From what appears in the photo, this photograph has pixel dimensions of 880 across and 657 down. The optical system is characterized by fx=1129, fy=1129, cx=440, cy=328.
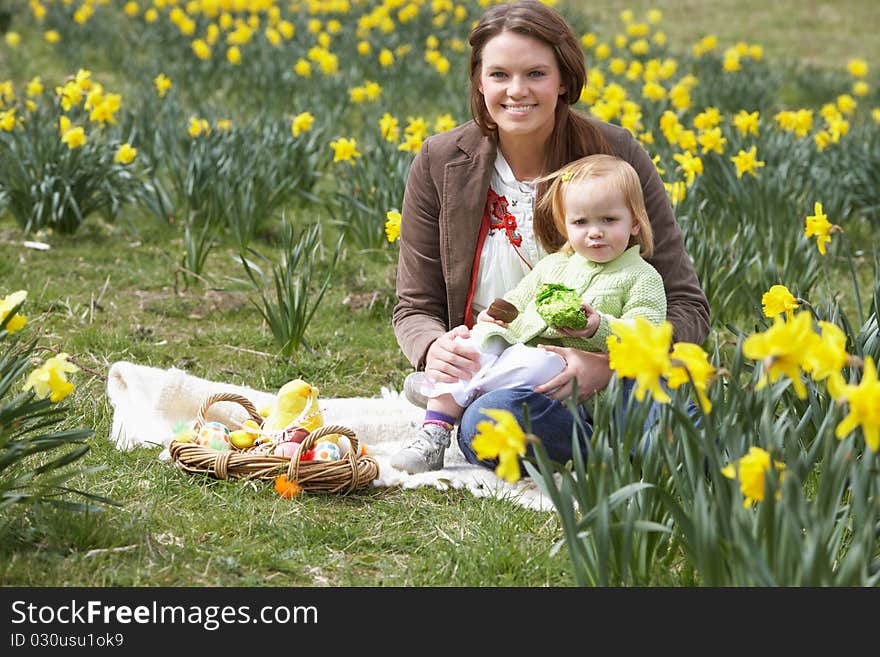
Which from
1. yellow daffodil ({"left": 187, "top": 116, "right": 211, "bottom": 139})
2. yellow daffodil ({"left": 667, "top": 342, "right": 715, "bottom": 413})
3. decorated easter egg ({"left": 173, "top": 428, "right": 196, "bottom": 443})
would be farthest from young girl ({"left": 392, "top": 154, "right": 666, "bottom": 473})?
yellow daffodil ({"left": 187, "top": 116, "right": 211, "bottom": 139})

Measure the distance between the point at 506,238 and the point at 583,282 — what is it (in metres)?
0.33

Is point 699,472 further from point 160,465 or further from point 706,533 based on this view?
point 160,465

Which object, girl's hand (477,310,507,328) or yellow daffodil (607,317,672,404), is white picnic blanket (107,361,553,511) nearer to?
girl's hand (477,310,507,328)

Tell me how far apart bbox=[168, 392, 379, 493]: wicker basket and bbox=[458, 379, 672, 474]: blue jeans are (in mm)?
281

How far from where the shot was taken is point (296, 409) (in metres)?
2.93

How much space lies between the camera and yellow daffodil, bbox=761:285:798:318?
7.84 feet

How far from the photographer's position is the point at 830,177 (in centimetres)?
532

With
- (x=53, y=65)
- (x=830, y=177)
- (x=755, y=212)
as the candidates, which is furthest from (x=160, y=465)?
(x=53, y=65)

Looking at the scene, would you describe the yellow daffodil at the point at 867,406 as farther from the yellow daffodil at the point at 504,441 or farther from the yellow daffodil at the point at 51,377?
the yellow daffodil at the point at 51,377

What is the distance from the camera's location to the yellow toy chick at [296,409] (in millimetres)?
2896

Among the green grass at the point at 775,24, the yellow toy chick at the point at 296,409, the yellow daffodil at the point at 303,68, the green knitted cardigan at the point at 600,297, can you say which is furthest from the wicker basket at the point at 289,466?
the green grass at the point at 775,24

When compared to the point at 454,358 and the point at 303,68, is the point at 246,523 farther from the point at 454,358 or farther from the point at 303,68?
the point at 303,68

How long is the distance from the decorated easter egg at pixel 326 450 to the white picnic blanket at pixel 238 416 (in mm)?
129
